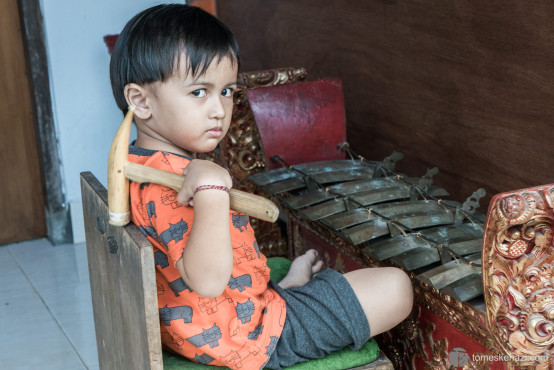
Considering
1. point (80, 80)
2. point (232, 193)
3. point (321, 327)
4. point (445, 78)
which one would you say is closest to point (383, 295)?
point (321, 327)

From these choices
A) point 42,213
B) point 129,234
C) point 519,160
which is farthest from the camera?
point 42,213

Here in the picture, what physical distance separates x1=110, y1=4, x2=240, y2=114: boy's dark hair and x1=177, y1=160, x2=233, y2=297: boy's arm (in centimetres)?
22

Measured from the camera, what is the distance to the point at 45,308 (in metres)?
2.61

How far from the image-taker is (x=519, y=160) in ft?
5.88

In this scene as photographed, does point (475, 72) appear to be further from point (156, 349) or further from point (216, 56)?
point (156, 349)

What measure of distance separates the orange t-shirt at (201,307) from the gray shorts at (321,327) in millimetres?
30

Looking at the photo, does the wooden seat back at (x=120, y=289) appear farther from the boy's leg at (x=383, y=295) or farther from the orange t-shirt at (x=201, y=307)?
the boy's leg at (x=383, y=295)

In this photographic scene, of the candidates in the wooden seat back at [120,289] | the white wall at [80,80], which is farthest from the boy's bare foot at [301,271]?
the white wall at [80,80]

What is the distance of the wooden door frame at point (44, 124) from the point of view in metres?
3.00

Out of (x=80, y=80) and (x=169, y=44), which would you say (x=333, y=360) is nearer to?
(x=169, y=44)

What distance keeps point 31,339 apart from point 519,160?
1673mm

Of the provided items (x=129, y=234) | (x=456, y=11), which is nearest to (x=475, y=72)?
(x=456, y=11)

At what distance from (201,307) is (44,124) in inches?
82.9

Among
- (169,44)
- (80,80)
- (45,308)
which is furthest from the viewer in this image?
(80,80)
